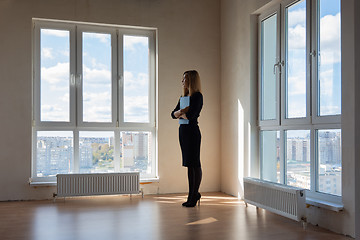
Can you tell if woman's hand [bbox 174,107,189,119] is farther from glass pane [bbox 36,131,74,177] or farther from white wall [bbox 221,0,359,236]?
glass pane [bbox 36,131,74,177]

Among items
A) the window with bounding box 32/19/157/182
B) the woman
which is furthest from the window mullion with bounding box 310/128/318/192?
the window with bounding box 32/19/157/182

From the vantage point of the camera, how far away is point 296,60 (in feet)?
13.1

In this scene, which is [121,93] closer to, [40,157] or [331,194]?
[40,157]

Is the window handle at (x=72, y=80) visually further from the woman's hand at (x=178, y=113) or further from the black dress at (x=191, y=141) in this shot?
the black dress at (x=191, y=141)

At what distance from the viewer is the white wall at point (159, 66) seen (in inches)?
187

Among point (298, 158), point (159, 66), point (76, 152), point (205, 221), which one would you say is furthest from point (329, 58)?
point (76, 152)

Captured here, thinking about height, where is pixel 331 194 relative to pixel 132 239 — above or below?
above

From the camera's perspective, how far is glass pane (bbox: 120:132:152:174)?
5285mm

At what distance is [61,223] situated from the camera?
11.5ft

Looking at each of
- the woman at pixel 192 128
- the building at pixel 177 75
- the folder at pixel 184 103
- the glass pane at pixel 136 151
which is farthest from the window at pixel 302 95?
the glass pane at pixel 136 151

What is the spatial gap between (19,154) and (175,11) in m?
3.08

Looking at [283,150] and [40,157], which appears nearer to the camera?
[283,150]

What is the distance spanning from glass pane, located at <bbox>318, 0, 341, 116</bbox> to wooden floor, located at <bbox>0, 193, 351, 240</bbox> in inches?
48.4

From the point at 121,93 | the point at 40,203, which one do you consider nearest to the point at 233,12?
the point at 121,93
